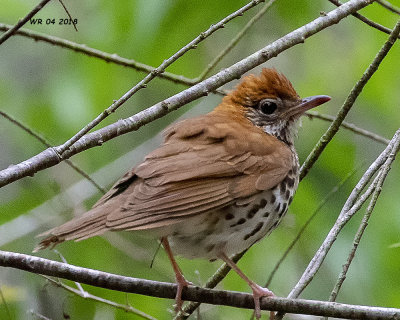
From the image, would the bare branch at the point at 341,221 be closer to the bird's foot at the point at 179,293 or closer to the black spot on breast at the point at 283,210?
the black spot on breast at the point at 283,210

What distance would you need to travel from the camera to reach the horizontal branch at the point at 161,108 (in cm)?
344

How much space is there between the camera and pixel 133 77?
711cm

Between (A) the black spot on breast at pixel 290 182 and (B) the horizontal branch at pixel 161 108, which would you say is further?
(A) the black spot on breast at pixel 290 182

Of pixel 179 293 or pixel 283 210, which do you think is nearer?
pixel 179 293

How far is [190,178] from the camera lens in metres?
4.59

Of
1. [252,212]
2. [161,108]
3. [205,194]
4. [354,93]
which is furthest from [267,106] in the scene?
[161,108]

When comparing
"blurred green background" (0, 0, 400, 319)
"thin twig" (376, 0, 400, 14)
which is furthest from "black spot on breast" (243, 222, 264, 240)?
"thin twig" (376, 0, 400, 14)

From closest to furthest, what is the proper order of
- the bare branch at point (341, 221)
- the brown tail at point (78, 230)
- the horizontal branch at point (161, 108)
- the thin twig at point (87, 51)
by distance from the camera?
1. the horizontal branch at point (161, 108)
2. the brown tail at point (78, 230)
3. the bare branch at point (341, 221)
4. the thin twig at point (87, 51)

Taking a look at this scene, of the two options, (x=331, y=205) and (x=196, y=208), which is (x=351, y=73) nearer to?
(x=331, y=205)

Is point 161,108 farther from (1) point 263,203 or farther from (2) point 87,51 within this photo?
(1) point 263,203

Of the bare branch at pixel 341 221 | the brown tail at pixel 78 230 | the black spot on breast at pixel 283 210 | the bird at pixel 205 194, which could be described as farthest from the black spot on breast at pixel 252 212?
the brown tail at pixel 78 230

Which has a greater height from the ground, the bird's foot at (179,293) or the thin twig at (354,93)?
the thin twig at (354,93)

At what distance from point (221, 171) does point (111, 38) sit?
52.0 inches

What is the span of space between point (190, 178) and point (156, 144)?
6.13ft
